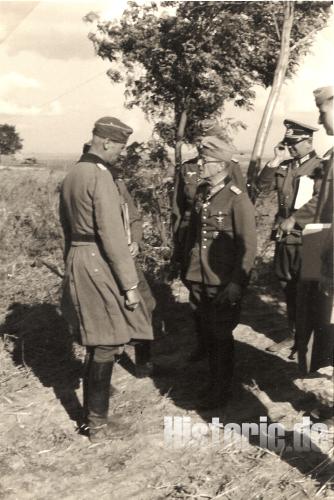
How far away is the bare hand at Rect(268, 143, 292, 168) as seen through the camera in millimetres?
5320

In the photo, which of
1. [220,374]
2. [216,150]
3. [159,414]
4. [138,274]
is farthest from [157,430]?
[216,150]

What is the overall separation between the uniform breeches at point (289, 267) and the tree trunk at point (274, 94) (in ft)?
7.72

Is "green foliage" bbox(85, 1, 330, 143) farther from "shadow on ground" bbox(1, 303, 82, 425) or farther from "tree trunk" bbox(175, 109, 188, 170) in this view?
"shadow on ground" bbox(1, 303, 82, 425)

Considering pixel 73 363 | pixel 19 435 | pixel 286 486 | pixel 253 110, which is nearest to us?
pixel 286 486

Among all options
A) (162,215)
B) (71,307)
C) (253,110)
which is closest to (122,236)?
(71,307)

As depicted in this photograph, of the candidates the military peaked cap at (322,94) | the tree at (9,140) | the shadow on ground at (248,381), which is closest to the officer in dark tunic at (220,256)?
the shadow on ground at (248,381)

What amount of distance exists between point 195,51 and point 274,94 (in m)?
3.25

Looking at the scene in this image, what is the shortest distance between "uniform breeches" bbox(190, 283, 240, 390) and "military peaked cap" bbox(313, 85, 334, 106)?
1.46 metres

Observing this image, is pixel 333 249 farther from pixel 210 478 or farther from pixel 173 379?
pixel 173 379

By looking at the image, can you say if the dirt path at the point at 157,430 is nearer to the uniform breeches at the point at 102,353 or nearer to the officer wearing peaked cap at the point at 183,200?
the uniform breeches at the point at 102,353

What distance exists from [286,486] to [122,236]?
1.73 metres

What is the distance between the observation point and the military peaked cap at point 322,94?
3491 mm

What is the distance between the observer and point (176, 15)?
10.8 m

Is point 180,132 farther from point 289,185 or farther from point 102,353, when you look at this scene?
point 102,353
